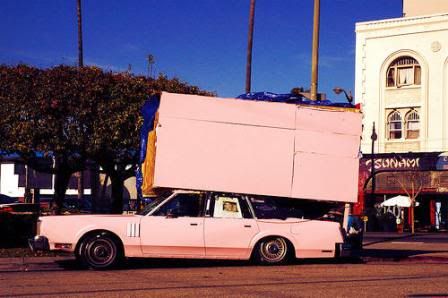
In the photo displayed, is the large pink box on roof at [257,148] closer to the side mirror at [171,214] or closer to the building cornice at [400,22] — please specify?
the side mirror at [171,214]

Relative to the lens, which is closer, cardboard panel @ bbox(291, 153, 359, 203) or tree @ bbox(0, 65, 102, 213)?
cardboard panel @ bbox(291, 153, 359, 203)

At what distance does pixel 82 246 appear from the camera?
13.3 meters

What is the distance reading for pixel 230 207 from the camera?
1406 cm

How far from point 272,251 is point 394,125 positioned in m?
27.4

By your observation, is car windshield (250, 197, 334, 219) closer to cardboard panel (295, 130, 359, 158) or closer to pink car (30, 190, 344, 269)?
pink car (30, 190, 344, 269)

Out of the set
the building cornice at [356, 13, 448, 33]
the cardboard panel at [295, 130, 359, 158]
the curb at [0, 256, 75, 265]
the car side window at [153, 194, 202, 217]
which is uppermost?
the building cornice at [356, 13, 448, 33]

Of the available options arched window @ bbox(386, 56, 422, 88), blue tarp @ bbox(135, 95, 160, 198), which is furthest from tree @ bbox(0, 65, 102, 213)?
arched window @ bbox(386, 56, 422, 88)

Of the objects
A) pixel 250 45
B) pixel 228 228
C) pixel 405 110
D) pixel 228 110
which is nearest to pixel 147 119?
pixel 228 110

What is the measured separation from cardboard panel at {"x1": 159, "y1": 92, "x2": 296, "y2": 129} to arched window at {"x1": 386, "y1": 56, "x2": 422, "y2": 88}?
26530 millimetres

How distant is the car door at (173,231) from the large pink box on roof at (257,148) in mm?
546

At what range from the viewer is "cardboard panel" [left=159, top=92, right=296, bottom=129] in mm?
14234

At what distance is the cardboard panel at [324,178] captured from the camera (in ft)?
47.4

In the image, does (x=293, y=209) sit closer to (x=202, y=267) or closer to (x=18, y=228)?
(x=202, y=267)

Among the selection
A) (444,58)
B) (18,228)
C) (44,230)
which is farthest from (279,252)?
(444,58)
